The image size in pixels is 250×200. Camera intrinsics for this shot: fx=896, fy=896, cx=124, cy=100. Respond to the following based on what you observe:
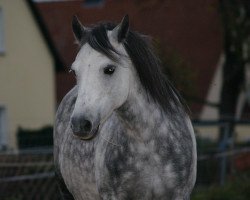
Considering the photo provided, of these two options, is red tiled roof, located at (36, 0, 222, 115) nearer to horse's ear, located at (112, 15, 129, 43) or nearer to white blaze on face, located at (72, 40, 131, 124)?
horse's ear, located at (112, 15, 129, 43)

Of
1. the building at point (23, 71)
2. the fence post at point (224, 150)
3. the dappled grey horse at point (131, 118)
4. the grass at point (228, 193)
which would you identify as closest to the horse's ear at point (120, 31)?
the dappled grey horse at point (131, 118)

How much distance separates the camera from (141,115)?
21.5 ft

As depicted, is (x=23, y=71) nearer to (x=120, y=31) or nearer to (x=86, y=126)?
(x=120, y=31)

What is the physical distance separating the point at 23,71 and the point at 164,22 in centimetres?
752

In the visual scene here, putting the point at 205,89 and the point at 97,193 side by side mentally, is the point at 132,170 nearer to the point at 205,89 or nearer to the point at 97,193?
the point at 97,193

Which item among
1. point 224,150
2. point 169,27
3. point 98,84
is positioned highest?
point 98,84

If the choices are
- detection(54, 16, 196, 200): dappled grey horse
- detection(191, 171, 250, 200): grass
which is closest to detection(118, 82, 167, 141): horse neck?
detection(54, 16, 196, 200): dappled grey horse

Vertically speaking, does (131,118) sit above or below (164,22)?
above

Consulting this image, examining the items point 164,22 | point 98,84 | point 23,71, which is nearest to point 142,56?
point 98,84

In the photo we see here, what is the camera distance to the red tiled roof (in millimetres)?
18391

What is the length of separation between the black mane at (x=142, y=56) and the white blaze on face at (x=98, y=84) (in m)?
0.06

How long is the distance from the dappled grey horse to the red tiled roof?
17.0 feet

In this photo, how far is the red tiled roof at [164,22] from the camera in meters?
18.4

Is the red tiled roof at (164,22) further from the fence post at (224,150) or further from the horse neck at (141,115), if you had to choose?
the horse neck at (141,115)
